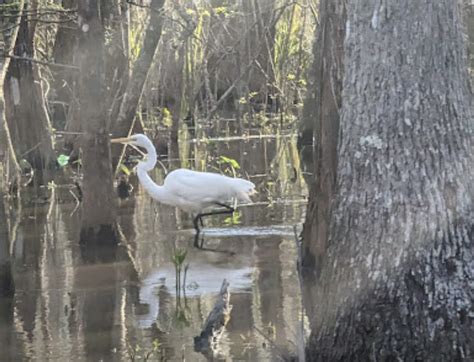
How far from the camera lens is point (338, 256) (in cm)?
581

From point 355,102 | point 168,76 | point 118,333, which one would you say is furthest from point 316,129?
point 168,76

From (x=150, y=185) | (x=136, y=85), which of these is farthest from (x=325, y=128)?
(x=136, y=85)

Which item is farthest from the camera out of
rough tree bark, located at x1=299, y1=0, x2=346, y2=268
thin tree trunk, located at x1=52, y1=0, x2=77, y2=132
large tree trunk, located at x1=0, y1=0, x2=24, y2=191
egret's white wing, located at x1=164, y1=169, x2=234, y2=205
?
thin tree trunk, located at x1=52, y1=0, x2=77, y2=132

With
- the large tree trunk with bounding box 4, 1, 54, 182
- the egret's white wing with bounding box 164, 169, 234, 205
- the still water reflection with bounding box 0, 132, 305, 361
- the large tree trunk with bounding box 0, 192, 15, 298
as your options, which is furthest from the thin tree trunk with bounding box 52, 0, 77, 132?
the large tree trunk with bounding box 0, 192, 15, 298

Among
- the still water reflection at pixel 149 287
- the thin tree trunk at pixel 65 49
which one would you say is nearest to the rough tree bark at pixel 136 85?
the thin tree trunk at pixel 65 49

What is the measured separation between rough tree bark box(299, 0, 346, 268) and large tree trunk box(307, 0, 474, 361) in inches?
137

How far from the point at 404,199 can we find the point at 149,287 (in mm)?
4838

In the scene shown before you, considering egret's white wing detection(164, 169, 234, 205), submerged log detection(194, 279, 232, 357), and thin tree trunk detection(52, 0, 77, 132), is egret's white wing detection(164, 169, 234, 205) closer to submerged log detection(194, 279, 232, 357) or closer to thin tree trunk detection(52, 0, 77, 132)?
thin tree trunk detection(52, 0, 77, 132)

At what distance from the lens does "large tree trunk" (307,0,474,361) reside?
216 inches

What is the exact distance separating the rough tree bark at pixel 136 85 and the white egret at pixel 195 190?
5.81 meters

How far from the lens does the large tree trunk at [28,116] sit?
20.6 meters

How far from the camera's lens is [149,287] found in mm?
9953

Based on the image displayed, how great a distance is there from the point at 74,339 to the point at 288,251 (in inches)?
156

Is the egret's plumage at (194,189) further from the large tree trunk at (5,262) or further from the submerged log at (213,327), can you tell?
the submerged log at (213,327)
